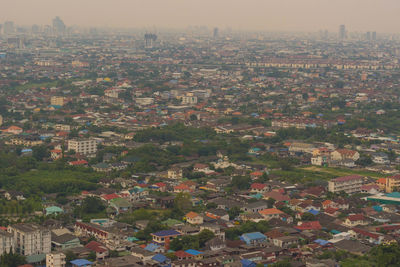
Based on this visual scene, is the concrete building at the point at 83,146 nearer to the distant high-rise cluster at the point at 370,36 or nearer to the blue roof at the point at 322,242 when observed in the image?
the blue roof at the point at 322,242

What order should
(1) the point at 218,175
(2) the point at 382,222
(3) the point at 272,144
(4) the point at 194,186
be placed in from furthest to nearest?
(3) the point at 272,144
(1) the point at 218,175
(4) the point at 194,186
(2) the point at 382,222

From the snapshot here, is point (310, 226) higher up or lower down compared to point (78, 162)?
higher up

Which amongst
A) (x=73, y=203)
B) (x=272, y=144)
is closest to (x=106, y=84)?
(x=272, y=144)

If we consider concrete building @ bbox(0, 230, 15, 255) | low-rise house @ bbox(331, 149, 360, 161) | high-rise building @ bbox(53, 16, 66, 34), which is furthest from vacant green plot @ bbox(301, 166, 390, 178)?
high-rise building @ bbox(53, 16, 66, 34)

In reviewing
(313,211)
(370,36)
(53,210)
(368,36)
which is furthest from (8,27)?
(313,211)

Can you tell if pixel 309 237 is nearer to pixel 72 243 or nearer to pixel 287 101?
pixel 72 243

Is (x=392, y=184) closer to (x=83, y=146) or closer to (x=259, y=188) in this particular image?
(x=259, y=188)
